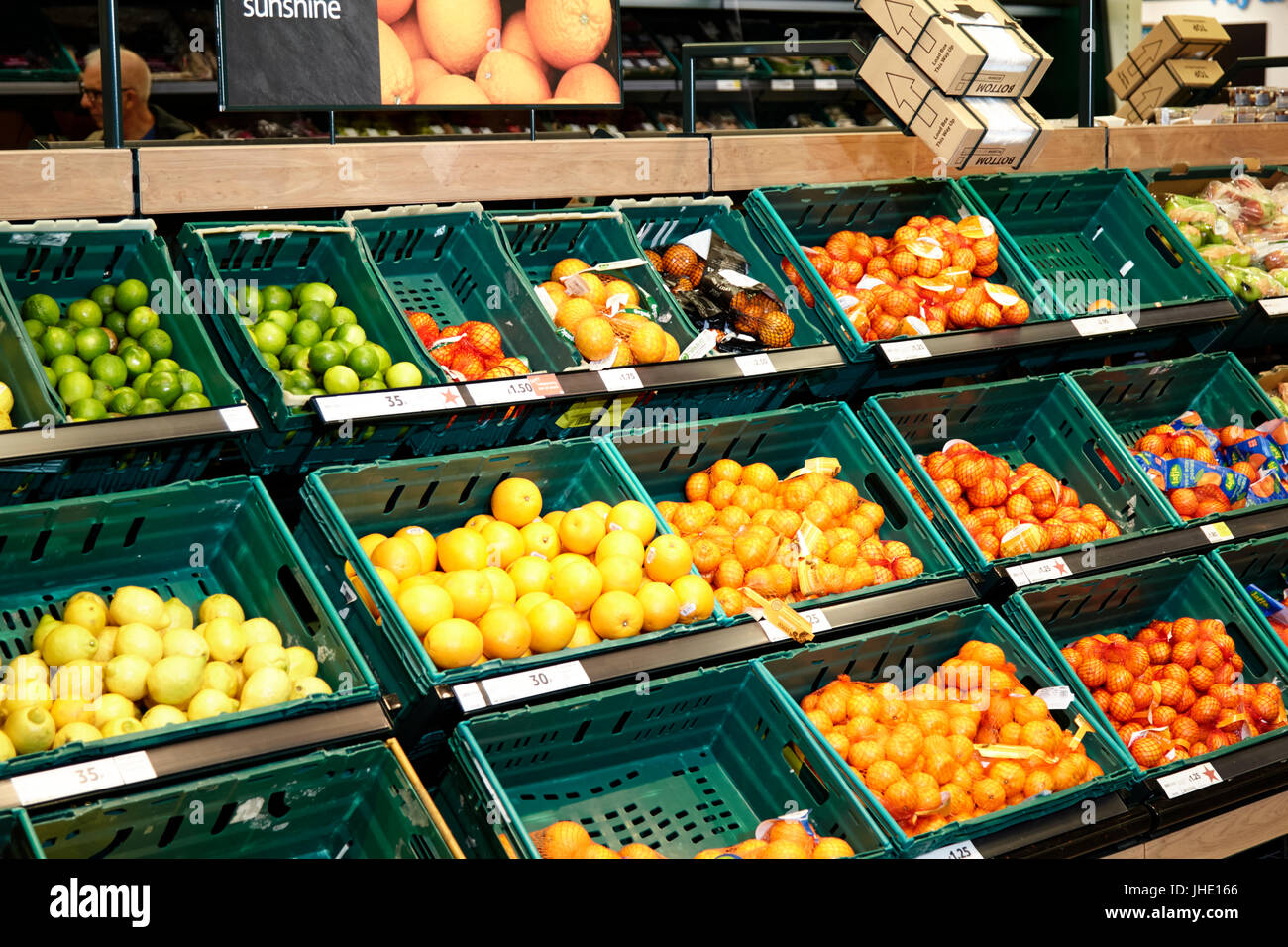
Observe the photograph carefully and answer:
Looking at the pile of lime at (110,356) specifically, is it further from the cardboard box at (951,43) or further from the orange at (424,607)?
the cardboard box at (951,43)

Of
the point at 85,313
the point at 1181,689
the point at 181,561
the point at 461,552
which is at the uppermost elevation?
the point at 85,313

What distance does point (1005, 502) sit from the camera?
307 cm

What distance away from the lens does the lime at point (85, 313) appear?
231 centimetres

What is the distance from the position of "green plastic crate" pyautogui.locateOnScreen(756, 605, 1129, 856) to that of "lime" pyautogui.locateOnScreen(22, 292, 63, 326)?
4.98 feet

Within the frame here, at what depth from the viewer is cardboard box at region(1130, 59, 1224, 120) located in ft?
17.0

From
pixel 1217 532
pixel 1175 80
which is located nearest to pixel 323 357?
pixel 1217 532

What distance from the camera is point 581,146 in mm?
2896

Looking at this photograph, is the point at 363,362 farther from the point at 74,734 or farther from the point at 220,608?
the point at 74,734

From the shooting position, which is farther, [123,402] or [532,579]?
[532,579]

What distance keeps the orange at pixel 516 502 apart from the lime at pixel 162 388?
653mm

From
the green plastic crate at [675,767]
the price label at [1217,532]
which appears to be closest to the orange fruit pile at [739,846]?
the green plastic crate at [675,767]

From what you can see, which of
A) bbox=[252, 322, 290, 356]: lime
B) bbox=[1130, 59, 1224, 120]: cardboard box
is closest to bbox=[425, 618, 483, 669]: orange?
bbox=[252, 322, 290, 356]: lime

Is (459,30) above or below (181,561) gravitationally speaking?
above

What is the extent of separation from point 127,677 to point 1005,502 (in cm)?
213
